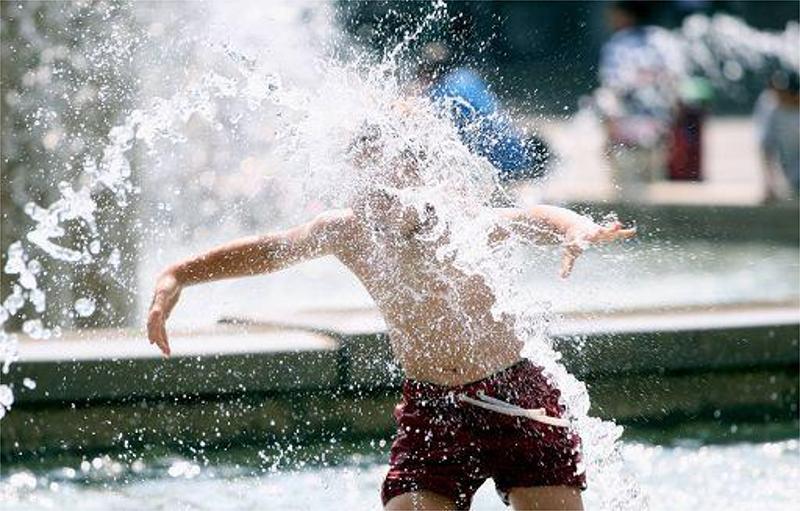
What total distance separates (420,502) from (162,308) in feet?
2.35

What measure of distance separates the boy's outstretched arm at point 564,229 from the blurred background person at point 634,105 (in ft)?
29.5

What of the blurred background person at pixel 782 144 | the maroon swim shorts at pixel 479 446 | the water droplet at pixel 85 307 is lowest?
the maroon swim shorts at pixel 479 446

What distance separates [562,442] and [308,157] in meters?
1.10

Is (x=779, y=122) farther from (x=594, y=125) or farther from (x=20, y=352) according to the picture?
(x=20, y=352)

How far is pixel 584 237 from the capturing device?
4.07 metres

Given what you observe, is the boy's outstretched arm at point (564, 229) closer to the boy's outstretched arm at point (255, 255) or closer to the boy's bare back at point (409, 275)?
the boy's bare back at point (409, 275)

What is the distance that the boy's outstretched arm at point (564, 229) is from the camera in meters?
4.06

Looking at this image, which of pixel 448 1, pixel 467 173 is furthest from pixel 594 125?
pixel 467 173

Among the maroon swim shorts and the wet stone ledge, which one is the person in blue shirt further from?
the maroon swim shorts

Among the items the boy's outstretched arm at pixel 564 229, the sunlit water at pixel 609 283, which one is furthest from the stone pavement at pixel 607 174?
the boy's outstretched arm at pixel 564 229

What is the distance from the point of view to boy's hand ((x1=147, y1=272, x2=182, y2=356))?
406 centimetres

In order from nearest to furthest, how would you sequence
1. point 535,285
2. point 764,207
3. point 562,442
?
1. point 562,442
2. point 535,285
3. point 764,207

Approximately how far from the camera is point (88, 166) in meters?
7.37

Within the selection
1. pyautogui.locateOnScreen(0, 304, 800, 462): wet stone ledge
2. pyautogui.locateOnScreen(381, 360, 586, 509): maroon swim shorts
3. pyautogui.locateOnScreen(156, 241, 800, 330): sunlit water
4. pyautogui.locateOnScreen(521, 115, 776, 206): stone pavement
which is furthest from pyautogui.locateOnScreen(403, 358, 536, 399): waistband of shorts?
pyautogui.locateOnScreen(521, 115, 776, 206): stone pavement
